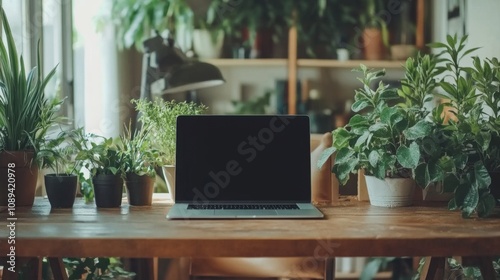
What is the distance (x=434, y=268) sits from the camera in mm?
1838

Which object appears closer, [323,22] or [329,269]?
[329,269]

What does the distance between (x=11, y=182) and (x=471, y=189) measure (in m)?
1.28

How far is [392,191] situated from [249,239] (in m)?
0.58

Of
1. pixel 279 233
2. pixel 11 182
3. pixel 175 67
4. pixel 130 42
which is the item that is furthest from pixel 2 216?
pixel 130 42

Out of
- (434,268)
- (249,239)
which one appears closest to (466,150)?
(434,268)

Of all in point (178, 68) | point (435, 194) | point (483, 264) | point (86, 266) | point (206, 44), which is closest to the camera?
point (483, 264)

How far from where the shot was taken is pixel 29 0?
2.67m

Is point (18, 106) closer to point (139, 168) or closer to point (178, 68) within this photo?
point (139, 168)

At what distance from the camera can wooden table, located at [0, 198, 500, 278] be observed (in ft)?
4.81

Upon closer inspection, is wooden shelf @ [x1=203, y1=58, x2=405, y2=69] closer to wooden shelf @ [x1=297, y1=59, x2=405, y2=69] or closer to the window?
wooden shelf @ [x1=297, y1=59, x2=405, y2=69]

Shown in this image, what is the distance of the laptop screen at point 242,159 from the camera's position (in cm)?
185

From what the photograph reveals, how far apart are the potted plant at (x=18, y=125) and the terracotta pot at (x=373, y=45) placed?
2389 millimetres

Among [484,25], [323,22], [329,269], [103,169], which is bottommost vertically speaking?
[329,269]

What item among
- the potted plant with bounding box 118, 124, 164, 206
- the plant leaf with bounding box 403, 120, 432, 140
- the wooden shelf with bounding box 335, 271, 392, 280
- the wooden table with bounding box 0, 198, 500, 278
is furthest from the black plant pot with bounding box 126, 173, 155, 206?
the wooden shelf with bounding box 335, 271, 392, 280
